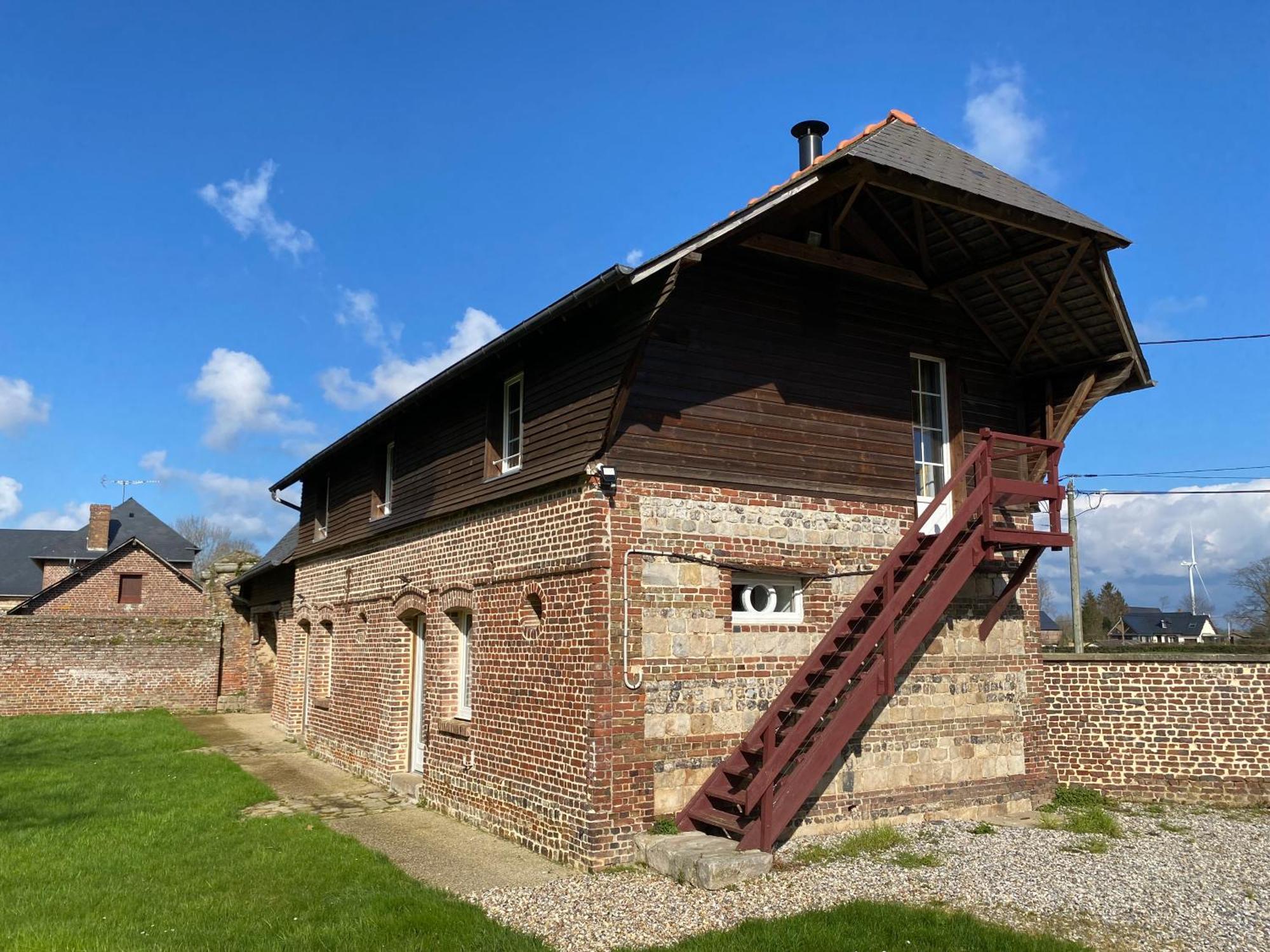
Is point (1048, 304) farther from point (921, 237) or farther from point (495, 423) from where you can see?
point (495, 423)

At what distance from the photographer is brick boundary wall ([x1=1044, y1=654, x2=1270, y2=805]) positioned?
37.2 ft

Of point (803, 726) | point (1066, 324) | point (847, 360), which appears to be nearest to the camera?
point (803, 726)

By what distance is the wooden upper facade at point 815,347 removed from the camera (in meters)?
8.75

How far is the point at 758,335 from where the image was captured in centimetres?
980

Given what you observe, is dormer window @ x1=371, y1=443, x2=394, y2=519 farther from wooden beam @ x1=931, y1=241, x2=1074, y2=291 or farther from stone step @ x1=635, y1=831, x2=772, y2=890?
wooden beam @ x1=931, y1=241, x2=1074, y2=291

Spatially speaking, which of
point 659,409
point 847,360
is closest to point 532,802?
point 659,409

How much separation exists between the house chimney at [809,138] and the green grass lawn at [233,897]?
808cm

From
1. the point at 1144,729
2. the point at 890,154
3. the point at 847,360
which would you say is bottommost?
the point at 1144,729

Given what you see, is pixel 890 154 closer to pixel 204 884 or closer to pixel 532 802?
pixel 532 802

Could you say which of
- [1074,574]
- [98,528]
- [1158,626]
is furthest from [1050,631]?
[98,528]

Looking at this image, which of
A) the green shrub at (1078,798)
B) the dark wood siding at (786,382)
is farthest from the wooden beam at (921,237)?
the green shrub at (1078,798)

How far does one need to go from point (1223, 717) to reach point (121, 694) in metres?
23.4

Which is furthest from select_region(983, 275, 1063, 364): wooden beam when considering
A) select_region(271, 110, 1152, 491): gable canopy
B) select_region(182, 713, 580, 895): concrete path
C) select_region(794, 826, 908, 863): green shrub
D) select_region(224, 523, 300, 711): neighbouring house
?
select_region(224, 523, 300, 711): neighbouring house

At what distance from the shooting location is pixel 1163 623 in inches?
2653
